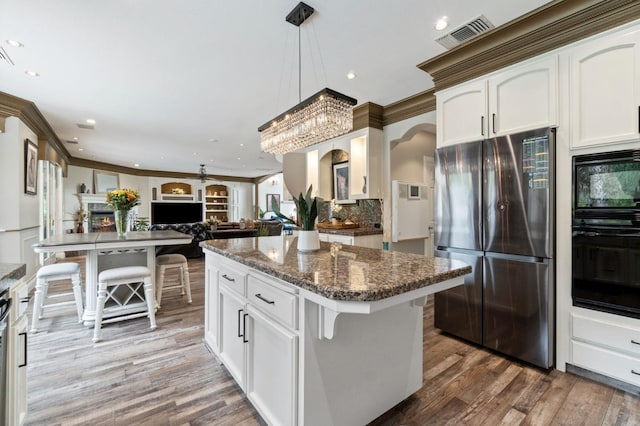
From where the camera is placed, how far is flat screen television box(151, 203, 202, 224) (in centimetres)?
1120

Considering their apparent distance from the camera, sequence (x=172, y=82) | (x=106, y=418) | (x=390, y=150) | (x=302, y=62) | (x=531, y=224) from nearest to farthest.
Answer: (x=106, y=418) → (x=531, y=224) → (x=302, y=62) → (x=172, y=82) → (x=390, y=150)

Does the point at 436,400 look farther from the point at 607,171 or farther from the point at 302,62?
the point at 302,62

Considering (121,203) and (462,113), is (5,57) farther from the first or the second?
(462,113)

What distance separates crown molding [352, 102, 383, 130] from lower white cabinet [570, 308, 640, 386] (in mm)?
3109

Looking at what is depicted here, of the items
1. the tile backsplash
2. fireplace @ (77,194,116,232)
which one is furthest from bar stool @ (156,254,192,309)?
fireplace @ (77,194,116,232)

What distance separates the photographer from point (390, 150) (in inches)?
168

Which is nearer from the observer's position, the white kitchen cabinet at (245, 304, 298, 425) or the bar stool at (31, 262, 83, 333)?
the white kitchen cabinet at (245, 304, 298, 425)

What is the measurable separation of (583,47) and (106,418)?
3903mm

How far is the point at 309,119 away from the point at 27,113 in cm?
453

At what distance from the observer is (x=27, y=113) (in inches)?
162

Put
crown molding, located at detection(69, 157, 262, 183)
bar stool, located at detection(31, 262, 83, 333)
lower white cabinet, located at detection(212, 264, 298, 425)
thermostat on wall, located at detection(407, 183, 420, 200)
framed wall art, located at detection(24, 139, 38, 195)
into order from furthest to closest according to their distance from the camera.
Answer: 1. crown molding, located at detection(69, 157, 262, 183)
2. thermostat on wall, located at detection(407, 183, 420, 200)
3. framed wall art, located at detection(24, 139, 38, 195)
4. bar stool, located at detection(31, 262, 83, 333)
5. lower white cabinet, located at detection(212, 264, 298, 425)

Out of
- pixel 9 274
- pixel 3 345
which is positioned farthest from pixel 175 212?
pixel 3 345

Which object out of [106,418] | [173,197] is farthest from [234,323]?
[173,197]

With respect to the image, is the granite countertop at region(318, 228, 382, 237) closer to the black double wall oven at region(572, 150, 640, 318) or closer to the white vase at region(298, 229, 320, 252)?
the white vase at region(298, 229, 320, 252)
